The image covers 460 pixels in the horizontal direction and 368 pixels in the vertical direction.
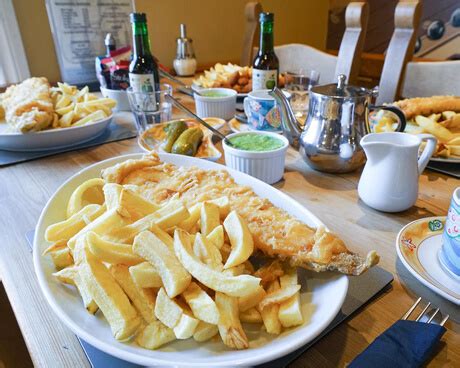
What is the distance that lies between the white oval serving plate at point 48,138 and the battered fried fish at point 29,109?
0.03m

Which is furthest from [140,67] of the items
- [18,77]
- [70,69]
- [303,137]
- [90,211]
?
[18,77]

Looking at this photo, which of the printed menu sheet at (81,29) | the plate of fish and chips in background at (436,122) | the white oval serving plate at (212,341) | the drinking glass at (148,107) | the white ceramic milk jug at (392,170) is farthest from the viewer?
the printed menu sheet at (81,29)

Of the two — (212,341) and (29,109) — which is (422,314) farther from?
(29,109)

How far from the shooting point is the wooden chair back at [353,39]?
210cm

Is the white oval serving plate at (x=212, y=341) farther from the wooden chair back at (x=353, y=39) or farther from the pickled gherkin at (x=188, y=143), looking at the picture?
the wooden chair back at (x=353, y=39)

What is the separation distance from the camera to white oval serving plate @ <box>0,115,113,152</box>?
4.20 ft

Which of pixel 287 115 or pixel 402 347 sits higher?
pixel 287 115

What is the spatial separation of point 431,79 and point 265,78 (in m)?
0.89

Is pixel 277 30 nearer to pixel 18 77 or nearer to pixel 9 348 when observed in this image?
pixel 18 77

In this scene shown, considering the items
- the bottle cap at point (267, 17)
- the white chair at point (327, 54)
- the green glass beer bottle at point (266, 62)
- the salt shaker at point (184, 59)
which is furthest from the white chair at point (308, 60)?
the bottle cap at point (267, 17)

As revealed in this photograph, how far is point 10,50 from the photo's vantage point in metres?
2.59

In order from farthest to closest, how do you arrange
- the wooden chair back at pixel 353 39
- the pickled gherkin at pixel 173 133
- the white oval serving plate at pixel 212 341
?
the wooden chair back at pixel 353 39, the pickled gherkin at pixel 173 133, the white oval serving plate at pixel 212 341

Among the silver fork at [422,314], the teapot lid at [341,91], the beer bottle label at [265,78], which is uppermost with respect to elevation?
the teapot lid at [341,91]

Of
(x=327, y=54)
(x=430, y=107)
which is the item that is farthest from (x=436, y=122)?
(x=327, y=54)
